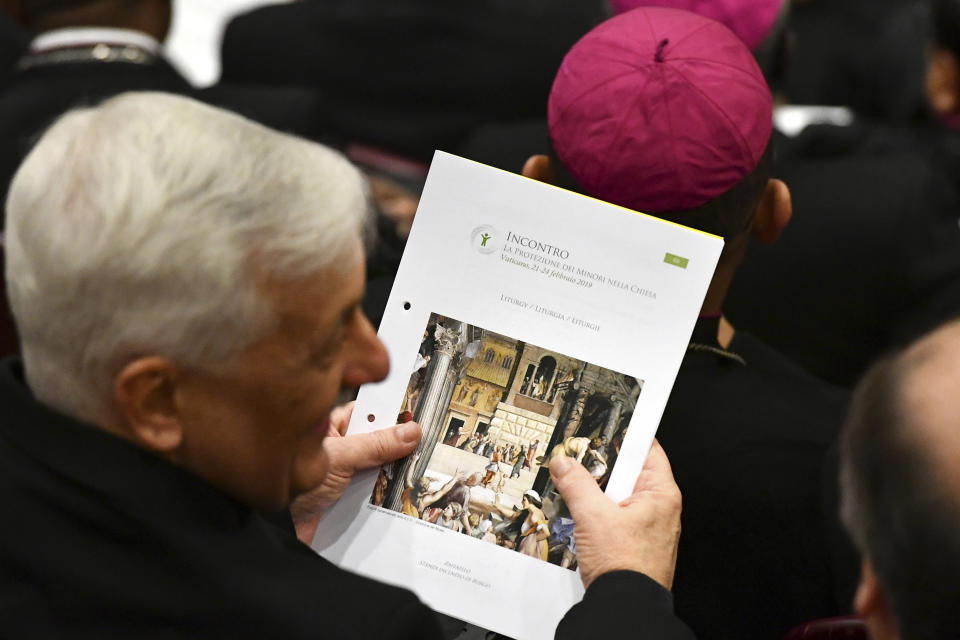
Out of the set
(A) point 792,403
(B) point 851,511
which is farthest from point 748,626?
(B) point 851,511

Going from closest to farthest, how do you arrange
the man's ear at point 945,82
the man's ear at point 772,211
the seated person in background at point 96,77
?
1. the man's ear at point 772,211
2. the seated person in background at point 96,77
3. the man's ear at point 945,82

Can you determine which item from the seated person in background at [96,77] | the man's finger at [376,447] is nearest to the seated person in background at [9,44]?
the seated person in background at [96,77]

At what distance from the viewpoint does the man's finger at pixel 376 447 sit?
1265 millimetres

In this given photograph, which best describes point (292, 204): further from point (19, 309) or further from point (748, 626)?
point (748, 626)

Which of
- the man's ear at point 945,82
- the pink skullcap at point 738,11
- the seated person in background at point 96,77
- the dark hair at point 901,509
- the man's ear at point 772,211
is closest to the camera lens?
the dark hair at point 901,509

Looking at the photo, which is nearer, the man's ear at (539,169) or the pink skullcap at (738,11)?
the man's ear at (539,169)

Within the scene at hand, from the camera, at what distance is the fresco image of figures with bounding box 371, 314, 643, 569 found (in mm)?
1246

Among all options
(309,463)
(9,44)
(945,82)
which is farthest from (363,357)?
(9,44)

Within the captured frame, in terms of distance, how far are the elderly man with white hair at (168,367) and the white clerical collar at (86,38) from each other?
161 cm

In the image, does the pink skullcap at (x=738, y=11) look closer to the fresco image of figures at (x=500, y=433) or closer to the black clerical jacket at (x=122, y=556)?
the fresco image of figures at (x=500, y=433)

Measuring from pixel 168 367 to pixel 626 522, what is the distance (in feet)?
1.75

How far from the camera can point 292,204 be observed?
3.32 feet

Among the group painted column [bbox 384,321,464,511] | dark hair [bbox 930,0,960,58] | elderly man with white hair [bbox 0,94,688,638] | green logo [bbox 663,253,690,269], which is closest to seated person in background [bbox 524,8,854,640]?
green logo [bbox 663,253,690,269]

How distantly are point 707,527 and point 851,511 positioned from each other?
354mm
